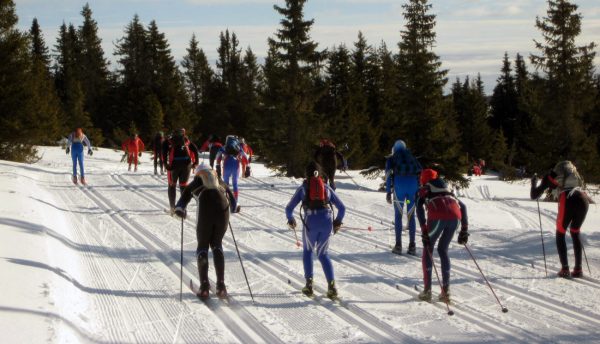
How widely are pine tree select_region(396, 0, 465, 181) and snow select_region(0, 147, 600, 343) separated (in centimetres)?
1284

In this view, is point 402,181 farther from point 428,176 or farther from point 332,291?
point 332,291

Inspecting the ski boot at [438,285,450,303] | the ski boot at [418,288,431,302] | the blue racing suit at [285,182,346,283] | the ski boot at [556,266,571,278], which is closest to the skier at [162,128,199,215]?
the blue racing suit at [285,182,346,283]

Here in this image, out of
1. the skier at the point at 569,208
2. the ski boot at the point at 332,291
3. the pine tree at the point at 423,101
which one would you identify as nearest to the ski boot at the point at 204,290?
the ski boot at the point at 332,291

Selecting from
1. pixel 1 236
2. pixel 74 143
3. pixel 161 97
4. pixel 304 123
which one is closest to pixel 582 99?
pixel 304 123

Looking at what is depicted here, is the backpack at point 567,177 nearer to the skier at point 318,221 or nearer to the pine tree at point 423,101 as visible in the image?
the skier at point 318,221

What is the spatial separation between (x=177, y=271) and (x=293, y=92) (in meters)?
22.2

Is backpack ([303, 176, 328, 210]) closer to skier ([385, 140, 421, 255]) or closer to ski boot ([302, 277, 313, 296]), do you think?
ski boot ([302, 277, 313, 296])

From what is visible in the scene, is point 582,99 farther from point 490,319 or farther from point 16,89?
point 16,89

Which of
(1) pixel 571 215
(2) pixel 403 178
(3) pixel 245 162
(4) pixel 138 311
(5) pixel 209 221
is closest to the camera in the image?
(4) pixel 138 311

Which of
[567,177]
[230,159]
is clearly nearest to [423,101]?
[230,159]

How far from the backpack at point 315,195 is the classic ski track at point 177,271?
5.48 ft

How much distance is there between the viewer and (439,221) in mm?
7625

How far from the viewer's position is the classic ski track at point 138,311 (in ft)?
20.4

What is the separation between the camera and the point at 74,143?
19.0 m
